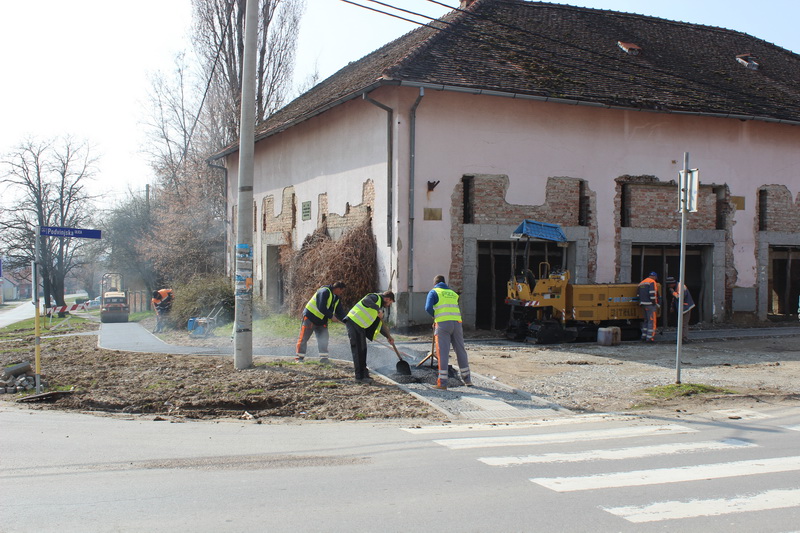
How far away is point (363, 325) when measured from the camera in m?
10.6

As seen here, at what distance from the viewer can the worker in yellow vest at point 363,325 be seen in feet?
34.4

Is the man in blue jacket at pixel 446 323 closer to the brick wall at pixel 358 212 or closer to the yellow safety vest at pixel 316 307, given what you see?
the yellow safety vest at pixel 316 307

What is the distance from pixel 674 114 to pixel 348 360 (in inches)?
489

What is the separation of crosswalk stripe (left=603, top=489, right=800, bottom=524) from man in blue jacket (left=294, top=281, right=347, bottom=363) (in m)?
7.53

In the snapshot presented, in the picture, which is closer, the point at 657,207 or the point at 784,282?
the point at 657,207

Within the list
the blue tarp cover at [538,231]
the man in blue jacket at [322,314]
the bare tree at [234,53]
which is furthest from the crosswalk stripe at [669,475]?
the bare tree at [234,53]

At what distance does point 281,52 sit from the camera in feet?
107

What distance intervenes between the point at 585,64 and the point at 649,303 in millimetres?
7820

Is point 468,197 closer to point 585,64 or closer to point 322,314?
point 585,64

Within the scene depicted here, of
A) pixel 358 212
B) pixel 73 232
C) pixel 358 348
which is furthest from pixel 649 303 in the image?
pixel 73 232

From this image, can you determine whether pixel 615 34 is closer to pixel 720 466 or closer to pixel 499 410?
pixel 499 410

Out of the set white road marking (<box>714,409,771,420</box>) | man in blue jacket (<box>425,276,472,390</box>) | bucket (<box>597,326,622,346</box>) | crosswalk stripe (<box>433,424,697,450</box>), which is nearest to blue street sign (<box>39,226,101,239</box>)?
man in blue jacket (<box>425,276,472,390</box>)

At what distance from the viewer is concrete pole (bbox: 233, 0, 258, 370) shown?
11.3 m

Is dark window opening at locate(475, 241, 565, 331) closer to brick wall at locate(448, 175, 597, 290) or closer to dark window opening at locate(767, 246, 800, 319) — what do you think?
brick wall at locate(448, 175, 597, 290)
